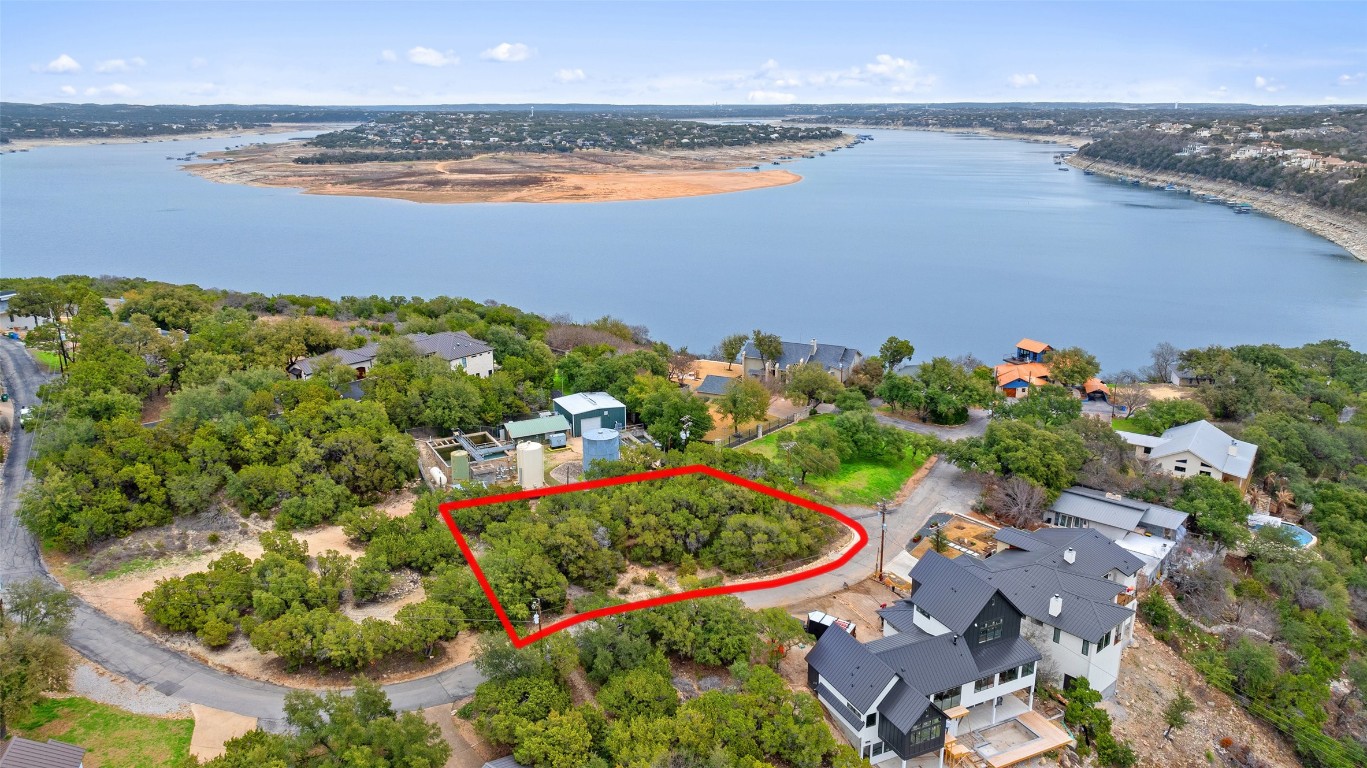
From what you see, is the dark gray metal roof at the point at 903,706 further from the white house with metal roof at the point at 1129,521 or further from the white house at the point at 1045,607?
the white house with metal roof at the point at 1129,521

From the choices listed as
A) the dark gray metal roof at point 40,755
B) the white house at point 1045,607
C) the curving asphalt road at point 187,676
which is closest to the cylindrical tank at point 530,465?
the curving asphalt road at point 187,676

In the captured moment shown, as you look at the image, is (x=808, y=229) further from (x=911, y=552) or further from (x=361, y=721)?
(x=361, y=721)

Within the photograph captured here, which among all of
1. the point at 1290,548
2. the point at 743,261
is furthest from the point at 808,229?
the point at 1290,548

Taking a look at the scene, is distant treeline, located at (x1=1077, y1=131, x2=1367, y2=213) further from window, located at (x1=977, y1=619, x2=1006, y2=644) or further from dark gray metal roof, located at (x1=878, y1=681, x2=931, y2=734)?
dark gray metal roof, located at (x1=878, y1=681, x2=931, y2=734)

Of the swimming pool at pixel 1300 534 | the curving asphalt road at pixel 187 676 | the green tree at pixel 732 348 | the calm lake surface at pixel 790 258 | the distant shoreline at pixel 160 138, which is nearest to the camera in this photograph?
the curving asphalt road at pixel 187 676

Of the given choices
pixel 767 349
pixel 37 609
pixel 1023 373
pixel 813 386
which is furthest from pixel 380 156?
pixel 37 609

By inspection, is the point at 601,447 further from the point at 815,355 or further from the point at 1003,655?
the point at 1003,655
